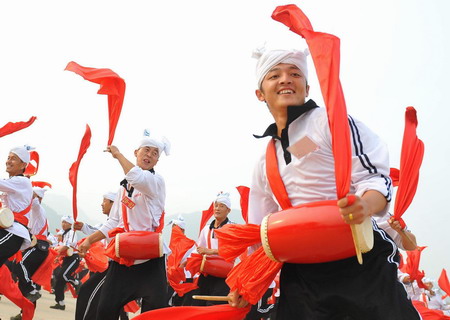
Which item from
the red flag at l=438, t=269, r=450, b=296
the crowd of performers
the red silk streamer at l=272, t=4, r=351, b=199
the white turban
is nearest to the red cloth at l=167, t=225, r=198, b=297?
the crowd of performers

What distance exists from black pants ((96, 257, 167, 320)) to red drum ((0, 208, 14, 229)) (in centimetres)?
126

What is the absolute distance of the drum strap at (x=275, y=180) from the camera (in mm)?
2490

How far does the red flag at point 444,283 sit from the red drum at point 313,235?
27.2ft

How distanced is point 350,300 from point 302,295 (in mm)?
247

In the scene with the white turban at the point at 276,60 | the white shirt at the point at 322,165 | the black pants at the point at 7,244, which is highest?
the white turban at the point at 276,60

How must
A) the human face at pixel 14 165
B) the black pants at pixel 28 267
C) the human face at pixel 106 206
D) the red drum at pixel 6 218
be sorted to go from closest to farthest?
the red drum at pixel 6 218, the human face at pixel 14 165, the black pants at pixel 28 267, the human face at pixel 106 206

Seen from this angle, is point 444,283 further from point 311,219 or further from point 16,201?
point 311,219

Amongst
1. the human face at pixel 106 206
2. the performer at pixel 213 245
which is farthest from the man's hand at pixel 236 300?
the human face at pixel 106 206

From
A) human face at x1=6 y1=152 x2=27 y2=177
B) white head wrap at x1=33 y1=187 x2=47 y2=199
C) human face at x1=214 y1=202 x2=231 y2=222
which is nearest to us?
human face at x1=6 y1=152 x2=27 y2=177

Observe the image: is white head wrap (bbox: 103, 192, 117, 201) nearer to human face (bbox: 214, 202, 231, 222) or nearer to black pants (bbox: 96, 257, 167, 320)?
human face (bbox: 214, 202, 231, 222)

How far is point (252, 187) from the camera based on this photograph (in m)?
2.82

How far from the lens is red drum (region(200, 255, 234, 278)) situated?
6512mm

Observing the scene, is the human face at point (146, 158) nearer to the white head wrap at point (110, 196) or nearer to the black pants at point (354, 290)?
the black pants at point (354, 290)

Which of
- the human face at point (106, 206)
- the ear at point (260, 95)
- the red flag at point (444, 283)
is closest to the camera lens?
the ear at point (260, 95)
